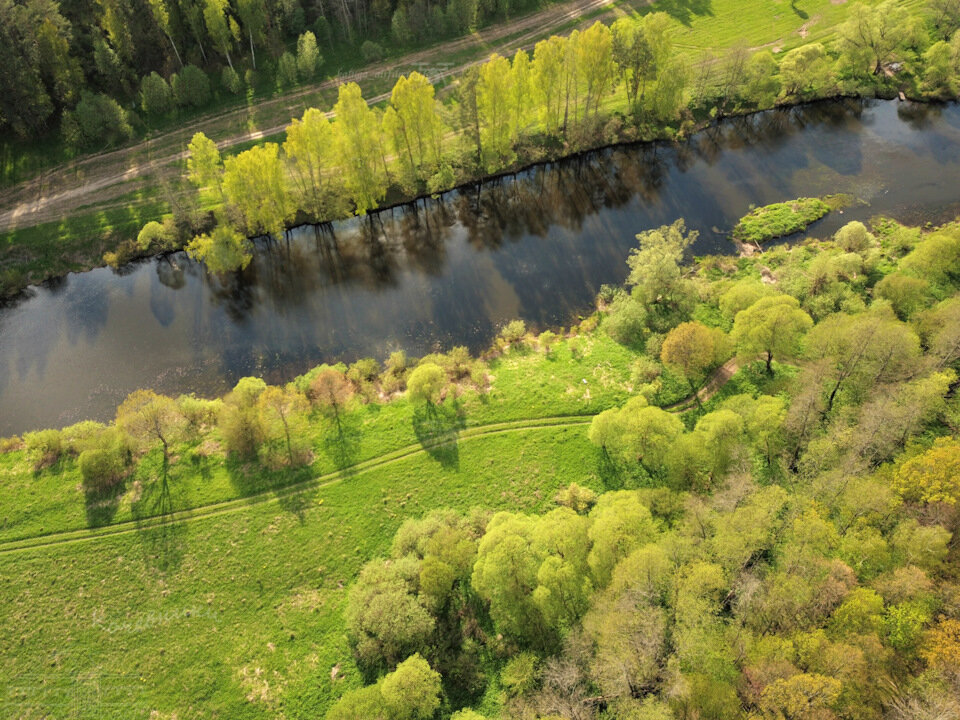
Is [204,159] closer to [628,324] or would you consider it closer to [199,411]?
[199,411]

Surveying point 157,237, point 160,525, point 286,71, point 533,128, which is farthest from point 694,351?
point 286,71

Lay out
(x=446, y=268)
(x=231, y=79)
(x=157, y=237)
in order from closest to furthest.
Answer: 1. (x=446, y=268)
2. (x=157, y=237)
3. (x=231, y=79)

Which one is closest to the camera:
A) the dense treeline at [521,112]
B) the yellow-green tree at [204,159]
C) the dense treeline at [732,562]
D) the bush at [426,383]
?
the dense treeline at [732,562]

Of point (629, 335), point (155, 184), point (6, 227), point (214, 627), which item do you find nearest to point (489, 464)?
point (629, 335)

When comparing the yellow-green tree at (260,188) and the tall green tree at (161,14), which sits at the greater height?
the tall green tree at (161,14)

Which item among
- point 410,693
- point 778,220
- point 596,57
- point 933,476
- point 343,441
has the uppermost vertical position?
point 596,57

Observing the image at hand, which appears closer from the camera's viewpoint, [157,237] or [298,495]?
[298,495]

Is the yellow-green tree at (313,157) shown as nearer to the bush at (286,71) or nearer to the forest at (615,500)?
the bush at (286,71)

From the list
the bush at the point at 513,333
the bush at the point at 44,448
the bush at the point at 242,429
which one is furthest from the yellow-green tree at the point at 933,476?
the bush at the point at 44,448
